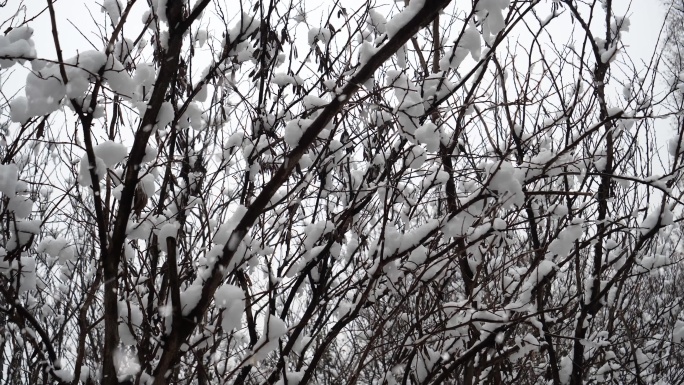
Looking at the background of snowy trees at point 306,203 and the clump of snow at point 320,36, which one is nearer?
the background of snowy trees at point 306,203

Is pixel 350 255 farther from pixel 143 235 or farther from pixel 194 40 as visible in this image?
pixel 194 40

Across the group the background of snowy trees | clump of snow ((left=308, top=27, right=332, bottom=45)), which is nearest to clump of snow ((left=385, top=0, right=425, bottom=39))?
the background of snowy trees

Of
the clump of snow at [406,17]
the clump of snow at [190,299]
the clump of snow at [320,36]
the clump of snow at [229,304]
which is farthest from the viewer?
the clump of snow at [320,36]

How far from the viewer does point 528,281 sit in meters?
2.85

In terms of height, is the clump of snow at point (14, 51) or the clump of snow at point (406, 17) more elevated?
the clump of snow at point (14, 51)

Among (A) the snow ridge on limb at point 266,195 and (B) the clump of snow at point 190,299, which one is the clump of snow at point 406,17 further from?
(B) the clump of snow at point 190,299

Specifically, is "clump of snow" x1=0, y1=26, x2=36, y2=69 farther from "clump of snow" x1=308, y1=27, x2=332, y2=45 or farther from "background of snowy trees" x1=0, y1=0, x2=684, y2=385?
"clump of snow" x1=308, y1=27, x2=332, y2=45

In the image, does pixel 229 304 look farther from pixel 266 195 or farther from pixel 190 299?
pixel 266 195

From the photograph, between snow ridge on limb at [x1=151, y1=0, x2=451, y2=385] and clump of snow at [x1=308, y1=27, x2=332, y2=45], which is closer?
snow ridge on limb at [x1=151, y1=0, x2=451, y2=385]

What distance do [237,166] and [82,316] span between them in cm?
177

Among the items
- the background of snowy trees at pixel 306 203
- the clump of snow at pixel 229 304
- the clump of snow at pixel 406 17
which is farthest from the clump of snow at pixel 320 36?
Answer: the clump of snow at pixel 229 304

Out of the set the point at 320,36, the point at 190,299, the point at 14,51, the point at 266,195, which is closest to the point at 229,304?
the point at 190,299

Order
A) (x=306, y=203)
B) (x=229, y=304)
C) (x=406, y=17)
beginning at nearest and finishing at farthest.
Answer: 1. (x=406, y=17)
2. (x=229, y=304)
3. (x=306, y=203)

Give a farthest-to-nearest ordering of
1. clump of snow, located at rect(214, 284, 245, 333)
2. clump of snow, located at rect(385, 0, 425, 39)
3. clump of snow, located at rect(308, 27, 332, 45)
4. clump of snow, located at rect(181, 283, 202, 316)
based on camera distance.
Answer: clump of snow, located at rect(308, 27, 332, 45)
clump of snow, located at rect(214, 284, 245, 333)
clump of snow, located at rect(181, 283, 202, 316)
clump of snow, located at rect(385, 0, 425, 39)
